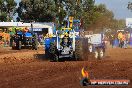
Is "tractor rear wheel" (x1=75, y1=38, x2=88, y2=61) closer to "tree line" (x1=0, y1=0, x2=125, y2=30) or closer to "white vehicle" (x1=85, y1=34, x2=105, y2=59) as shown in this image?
"white vehicle" (x1=85, y1=34, x2=105, y2=59)

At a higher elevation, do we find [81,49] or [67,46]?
[67,46]

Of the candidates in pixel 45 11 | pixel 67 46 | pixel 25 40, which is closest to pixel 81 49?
pixel 67 46

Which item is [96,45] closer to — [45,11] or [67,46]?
[67,46]

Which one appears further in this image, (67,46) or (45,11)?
(45,11)

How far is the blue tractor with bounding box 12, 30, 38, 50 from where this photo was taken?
3228 cm

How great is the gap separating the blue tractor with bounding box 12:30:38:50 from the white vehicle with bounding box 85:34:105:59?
8.85m

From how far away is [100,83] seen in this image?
755 cm

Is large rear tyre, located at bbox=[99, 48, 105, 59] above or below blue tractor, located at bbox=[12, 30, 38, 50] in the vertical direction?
below

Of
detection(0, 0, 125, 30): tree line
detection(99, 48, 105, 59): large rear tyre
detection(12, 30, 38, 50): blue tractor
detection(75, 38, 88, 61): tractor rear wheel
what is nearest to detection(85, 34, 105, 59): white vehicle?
detection(99, 48, 105, 59): large rear tyre

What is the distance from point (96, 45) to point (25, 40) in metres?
10.1

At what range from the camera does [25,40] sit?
3259cm

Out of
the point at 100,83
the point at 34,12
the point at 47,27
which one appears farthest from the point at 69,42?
the point at 34,12

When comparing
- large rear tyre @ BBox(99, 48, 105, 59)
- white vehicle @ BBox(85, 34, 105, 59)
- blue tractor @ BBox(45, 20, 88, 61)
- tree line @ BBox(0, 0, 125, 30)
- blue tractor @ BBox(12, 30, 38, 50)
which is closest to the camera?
blue tractor @ BBox(45, 20, 88, 61)

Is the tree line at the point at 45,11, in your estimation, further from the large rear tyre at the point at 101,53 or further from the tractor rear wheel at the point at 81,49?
the tractor rear wheel at the point at 81,49
